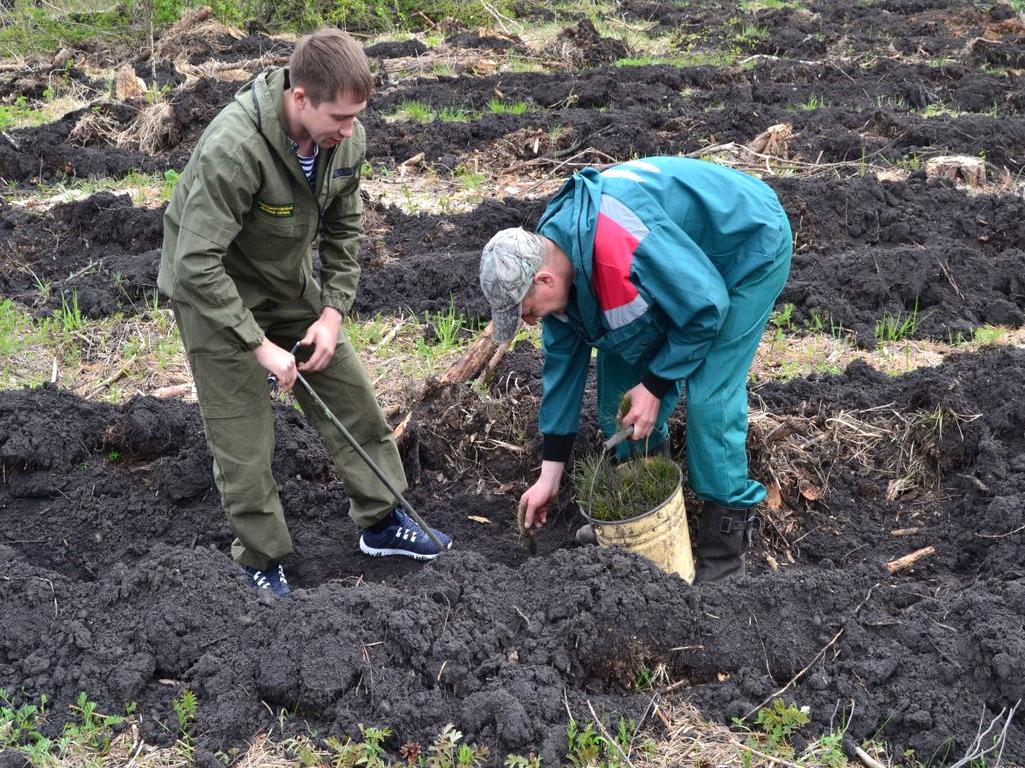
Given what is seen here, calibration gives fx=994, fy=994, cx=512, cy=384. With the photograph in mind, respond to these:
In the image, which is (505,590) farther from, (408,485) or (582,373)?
(408,485)

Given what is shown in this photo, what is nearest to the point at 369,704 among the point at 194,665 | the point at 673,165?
the point at 194,665

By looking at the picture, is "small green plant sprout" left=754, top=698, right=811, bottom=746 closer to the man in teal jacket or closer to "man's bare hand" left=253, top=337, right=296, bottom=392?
the man in teal jacket

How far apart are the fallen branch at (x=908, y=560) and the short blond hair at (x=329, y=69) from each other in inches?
99.8

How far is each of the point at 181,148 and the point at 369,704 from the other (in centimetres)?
757

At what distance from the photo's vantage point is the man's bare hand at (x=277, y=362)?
321 centimetres

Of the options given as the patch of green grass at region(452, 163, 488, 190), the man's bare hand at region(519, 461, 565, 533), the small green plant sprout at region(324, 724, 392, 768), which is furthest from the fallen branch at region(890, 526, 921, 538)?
the patch of green grass at region(452, 163, 488, 190)

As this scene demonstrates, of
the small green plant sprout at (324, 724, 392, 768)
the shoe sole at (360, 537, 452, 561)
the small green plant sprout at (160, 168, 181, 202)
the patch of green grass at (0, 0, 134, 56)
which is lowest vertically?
the patch of green grass at (0, 0, 134, 56)

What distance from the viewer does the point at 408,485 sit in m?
4.43

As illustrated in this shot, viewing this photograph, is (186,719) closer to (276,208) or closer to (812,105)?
(276,208)

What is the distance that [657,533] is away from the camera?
11.0 feet

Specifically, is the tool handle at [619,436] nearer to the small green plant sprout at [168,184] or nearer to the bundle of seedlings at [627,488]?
the bundle of seedlings at [627,488]

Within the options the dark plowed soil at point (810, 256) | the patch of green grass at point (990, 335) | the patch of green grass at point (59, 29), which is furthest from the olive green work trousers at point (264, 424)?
the patch of green grass at point (59, 29)

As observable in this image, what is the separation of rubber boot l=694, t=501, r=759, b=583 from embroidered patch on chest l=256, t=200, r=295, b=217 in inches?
71.3

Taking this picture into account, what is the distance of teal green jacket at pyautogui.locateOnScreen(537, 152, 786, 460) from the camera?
302 cm
